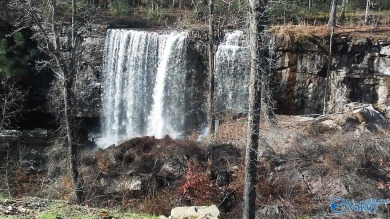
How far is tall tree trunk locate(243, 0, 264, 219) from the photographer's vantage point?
26.9ft

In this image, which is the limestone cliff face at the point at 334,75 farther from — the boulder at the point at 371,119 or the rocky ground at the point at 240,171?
the rocky ground at the point at 240,171

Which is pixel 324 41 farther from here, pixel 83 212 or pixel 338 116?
pixel 83 212

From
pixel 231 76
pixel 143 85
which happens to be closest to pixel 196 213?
pixel 231 76

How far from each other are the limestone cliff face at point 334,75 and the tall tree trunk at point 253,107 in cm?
1109

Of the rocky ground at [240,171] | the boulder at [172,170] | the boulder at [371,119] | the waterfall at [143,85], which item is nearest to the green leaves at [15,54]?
the waterfall at [143,85]

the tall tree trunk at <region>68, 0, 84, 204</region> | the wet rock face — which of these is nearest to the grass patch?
the tall tree trunk at <region>68, 0, 84, 204</region>

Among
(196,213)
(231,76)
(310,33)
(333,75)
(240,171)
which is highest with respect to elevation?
(310,33)

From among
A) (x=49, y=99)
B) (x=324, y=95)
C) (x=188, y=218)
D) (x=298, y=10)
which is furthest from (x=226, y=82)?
(x=188, y=218)

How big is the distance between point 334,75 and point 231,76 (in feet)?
15.9

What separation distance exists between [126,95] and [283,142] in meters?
11.3

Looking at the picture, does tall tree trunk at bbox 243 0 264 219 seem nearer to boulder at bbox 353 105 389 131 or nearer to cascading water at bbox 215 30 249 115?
boulder at bbox 353 105 389 131

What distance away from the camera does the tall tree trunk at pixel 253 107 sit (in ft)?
26.9

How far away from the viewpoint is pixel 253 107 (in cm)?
866

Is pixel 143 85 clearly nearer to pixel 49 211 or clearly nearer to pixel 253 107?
pixel 253 107
